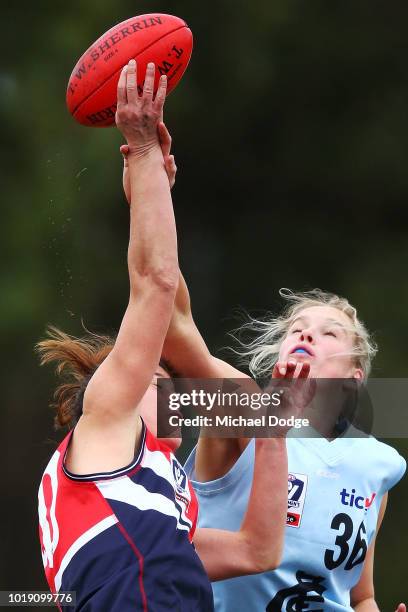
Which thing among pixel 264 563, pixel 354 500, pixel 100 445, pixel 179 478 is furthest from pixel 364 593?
pixel 100 445

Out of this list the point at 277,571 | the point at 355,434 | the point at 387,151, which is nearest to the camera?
the point at 277,571

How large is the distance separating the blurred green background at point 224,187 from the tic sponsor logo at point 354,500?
499 cm

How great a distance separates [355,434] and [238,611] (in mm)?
736

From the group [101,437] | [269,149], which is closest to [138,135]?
[101,437]

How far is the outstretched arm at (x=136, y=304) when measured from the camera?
9.53ft

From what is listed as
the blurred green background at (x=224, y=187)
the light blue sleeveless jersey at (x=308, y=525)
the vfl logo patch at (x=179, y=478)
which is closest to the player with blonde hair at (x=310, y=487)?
the light blue sleeveless jersey at (x=308, y=525)

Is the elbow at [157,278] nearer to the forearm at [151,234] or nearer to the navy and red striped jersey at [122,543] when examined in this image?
the forearm at [151,234]

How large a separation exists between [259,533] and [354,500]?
1.75ft

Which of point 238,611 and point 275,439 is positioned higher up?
point 275,439

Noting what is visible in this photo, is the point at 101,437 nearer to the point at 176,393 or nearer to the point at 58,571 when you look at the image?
the point at 58,571

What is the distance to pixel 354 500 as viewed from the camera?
3902 mm

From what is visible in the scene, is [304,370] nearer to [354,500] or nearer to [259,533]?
[259,533]

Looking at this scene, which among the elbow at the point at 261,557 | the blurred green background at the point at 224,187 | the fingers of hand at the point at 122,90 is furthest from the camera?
the blurred green background at the point at 224,187

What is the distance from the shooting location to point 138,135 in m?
3.02
